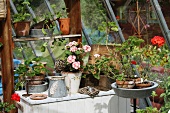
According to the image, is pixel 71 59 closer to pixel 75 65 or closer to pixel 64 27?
pixel 75 65

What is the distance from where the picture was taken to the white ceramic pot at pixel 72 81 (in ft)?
13.6

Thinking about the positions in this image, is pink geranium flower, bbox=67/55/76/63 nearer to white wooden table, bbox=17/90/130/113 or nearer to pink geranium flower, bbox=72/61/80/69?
pink geranium flower, bbox=72/61/80/69

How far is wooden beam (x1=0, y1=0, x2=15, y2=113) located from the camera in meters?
3.89

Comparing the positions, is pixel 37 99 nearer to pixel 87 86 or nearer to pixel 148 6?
pixel 87 86

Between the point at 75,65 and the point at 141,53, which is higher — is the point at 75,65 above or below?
below

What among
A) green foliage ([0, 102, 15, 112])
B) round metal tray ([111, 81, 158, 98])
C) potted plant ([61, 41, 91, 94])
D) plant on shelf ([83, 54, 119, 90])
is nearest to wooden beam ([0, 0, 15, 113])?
green foliage ([0, 102, 15, 112])

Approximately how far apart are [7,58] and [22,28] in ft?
1.37

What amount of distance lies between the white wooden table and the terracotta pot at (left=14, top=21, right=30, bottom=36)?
652 mm

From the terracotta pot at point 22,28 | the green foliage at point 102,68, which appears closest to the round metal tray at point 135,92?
the green foliage at point 102,68

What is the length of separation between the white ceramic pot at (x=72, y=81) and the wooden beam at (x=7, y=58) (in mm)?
584

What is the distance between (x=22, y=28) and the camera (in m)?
4.16

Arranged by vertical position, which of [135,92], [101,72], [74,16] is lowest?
[135,92]

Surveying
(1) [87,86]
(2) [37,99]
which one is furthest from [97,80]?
(2) [37,99]

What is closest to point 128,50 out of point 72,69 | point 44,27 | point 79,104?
point 72,69
